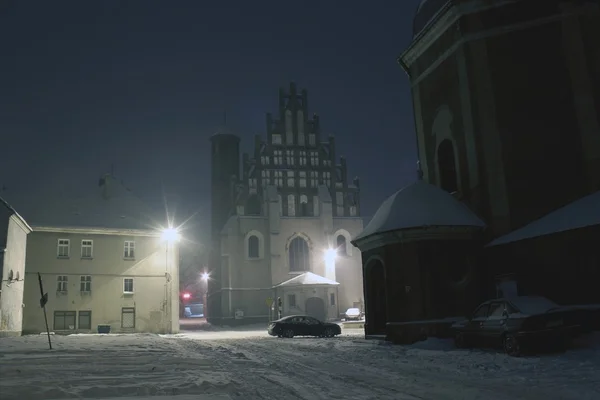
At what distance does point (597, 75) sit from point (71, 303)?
117ft

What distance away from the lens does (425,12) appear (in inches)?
880

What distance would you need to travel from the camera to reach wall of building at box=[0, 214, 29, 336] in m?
31.5

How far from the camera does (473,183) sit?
19.7 meters

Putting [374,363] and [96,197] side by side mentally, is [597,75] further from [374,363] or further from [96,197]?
[96,197]

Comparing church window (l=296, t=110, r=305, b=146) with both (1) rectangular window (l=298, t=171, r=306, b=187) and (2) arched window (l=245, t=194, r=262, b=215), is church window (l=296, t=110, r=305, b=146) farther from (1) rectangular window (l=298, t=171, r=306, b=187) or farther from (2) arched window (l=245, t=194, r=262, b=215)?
(2) arched window (l=245, t=194, r=262, b=215)

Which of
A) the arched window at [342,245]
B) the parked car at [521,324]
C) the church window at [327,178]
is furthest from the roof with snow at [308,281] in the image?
the parked car at [521,324]

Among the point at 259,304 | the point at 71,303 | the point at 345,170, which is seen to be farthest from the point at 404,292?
the point at 345,170

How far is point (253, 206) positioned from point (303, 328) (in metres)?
31.7

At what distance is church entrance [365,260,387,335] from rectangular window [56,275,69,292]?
2598 centimetres

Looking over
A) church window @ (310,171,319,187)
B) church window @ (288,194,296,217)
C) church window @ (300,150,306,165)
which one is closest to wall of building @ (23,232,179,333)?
church window @ (288,194,296,217)

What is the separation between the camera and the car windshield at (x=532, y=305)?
13.8 meters

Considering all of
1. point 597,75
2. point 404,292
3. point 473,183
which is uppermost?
point 597,75

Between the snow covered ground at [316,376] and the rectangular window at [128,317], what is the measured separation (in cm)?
2541

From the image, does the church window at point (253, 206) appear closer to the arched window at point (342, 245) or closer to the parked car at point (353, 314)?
the arched window at point (342, 245)
